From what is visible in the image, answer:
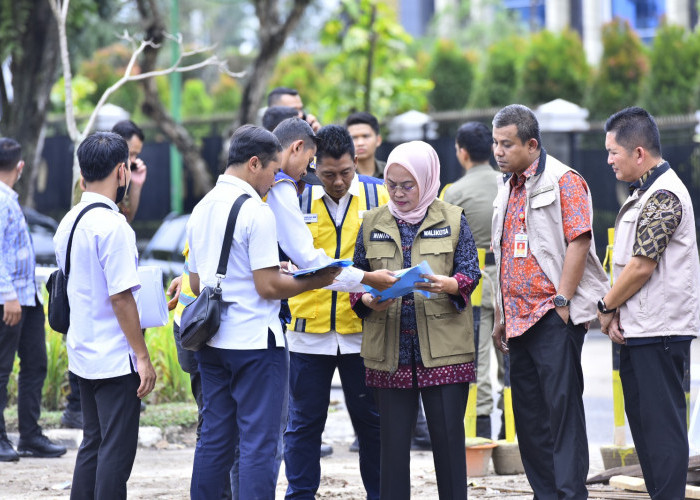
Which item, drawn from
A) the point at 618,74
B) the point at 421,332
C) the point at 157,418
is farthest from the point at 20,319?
the point at 618,74

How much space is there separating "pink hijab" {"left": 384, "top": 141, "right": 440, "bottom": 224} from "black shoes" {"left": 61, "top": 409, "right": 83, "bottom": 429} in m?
3.78

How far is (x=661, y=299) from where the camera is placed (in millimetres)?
4906

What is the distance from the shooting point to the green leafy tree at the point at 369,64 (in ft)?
56.5

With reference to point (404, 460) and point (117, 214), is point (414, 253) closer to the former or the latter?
point (404, 460)

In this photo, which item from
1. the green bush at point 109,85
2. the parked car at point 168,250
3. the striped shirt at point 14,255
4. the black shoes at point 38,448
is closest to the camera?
the striped shirt at point 14,255

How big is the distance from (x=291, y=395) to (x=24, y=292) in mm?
2400

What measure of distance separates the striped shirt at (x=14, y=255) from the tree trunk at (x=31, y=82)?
6908mm

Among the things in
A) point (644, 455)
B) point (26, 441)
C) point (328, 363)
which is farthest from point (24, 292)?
point (644, 455)

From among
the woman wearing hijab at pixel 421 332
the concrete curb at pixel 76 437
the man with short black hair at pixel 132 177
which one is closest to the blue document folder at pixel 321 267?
the woman wearing hijab at pixel 421 332

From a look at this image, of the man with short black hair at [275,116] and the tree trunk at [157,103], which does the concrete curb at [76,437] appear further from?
the tree trunk at [157,103]

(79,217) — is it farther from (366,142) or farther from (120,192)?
(366,142)

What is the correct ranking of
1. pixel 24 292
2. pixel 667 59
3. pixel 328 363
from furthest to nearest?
pixel 667 59 < pixel 24 292 < pixel 328 363

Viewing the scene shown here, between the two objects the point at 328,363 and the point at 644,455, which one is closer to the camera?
the point at 644,455

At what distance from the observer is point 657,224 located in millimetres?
4875
